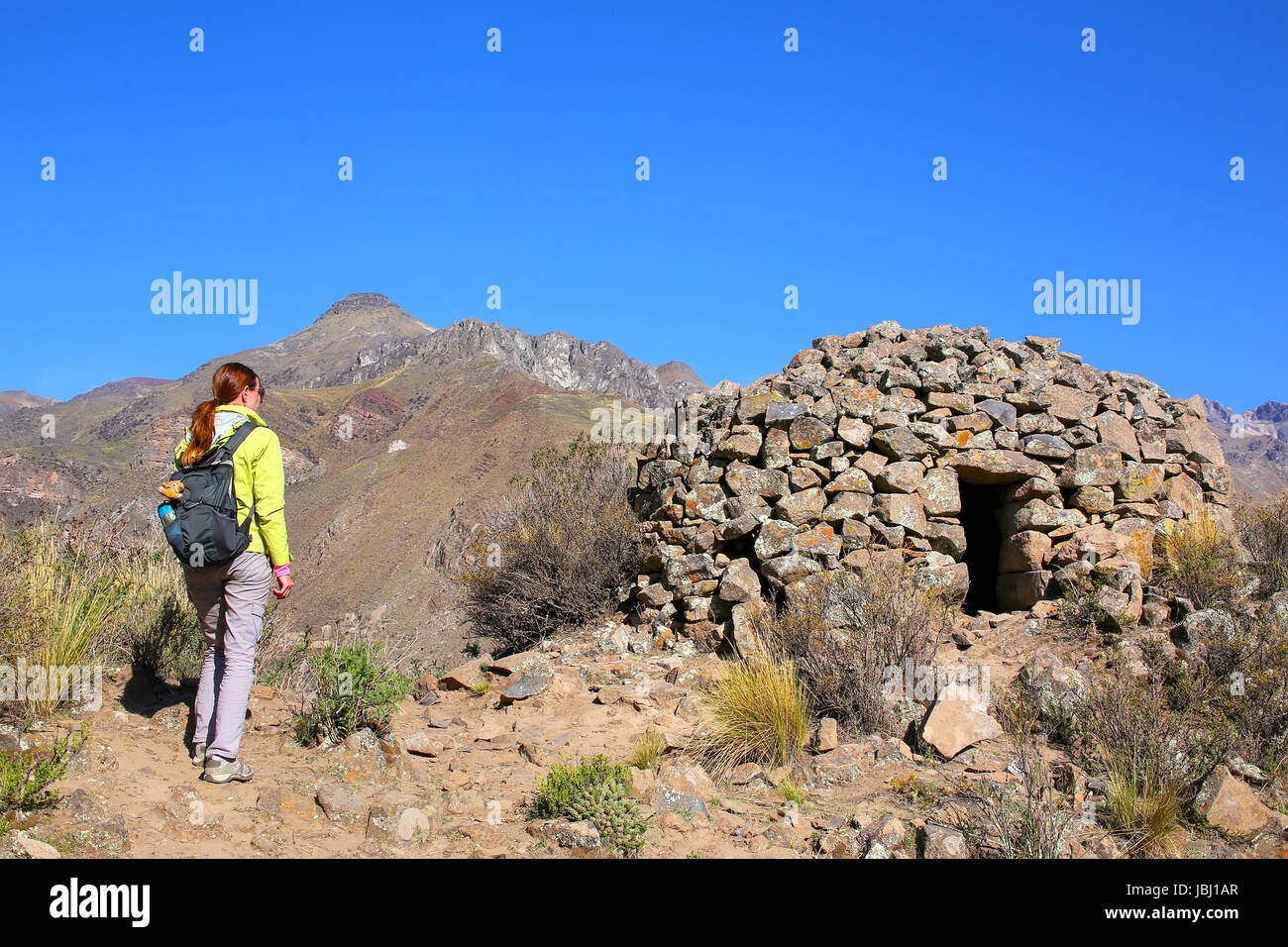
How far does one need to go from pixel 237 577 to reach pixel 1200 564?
275 inches

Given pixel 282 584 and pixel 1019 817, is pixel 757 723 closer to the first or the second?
pixel 1019 817

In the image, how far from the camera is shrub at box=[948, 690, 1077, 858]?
3.79 metres

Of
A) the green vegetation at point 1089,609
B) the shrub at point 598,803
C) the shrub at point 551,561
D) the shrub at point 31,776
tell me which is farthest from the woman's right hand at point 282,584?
the green vegetation at point 1089,609

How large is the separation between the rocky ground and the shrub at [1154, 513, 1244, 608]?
1125 millimetres

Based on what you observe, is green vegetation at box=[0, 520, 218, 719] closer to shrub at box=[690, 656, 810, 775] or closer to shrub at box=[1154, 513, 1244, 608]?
shrub at box=[690, 656, 810, 775]

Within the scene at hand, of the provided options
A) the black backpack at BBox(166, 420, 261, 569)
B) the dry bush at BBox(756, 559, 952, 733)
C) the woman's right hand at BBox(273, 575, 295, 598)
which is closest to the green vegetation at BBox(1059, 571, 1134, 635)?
the dry bush at BBox(756, 559, 952, 733)

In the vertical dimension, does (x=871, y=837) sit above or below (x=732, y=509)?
below

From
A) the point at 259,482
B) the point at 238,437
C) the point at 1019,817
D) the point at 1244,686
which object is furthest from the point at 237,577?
the point at 1244,686

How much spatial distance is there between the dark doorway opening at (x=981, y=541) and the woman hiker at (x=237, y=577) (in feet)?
22.7

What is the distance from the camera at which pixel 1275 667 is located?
5.29m

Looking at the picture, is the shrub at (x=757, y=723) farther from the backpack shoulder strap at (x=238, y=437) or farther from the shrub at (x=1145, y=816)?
the backpack shoulder strap at (x=238, y=437)
